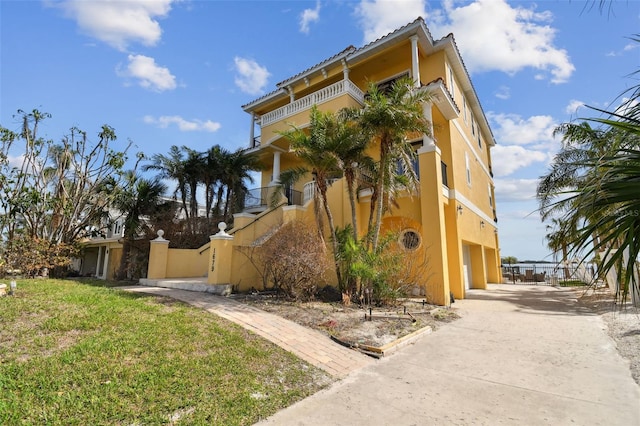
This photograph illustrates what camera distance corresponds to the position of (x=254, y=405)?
3.91m

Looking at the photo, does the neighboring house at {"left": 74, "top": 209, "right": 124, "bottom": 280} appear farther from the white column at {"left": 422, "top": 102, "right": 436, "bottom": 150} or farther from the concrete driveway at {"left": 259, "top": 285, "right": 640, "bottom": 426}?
the concrete driveway at {"left": 259, "top": 285, "right": 640, "bottom": 426}

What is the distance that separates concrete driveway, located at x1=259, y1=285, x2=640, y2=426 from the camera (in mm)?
3764

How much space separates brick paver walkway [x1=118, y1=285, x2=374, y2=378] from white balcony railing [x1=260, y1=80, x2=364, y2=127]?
11.0 m

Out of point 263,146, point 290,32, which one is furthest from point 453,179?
point 263,146

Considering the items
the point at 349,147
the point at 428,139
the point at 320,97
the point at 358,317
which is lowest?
the point at 358,317

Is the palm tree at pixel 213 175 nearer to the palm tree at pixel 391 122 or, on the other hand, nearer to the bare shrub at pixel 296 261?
the bare shrub at pixel 296 261

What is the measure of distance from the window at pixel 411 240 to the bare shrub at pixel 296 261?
184 inches

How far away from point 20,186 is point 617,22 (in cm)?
2020

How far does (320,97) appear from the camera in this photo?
16516mm

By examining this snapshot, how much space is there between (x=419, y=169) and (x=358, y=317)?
6658 mm

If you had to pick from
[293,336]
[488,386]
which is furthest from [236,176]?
[488,386]

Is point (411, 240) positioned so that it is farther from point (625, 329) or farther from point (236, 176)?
point (236, 176)

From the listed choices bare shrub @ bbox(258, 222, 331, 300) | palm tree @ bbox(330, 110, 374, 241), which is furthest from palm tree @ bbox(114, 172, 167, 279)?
palm tree @ bbox(330, 110, 374, 241)

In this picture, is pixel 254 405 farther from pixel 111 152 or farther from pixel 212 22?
pixel 111 152
